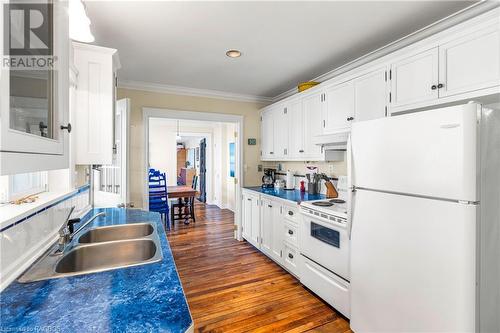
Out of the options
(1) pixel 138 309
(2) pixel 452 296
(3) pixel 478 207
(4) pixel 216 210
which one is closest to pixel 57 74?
(1) pixel 138 309

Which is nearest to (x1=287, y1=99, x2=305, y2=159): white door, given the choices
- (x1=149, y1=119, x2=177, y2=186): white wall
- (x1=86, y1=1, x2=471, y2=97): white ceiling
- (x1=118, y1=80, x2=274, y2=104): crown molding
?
(x1=86, y1=1, x2=471, y2=97): white ceiling

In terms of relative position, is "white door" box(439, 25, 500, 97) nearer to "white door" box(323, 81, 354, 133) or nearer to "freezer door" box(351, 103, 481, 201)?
"freezer door" box(351, 103, 481, 201)

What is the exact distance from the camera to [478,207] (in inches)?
48.5

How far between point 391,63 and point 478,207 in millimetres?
1374

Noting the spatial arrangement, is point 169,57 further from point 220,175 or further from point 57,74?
point 220,175

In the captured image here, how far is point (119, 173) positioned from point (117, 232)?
112 cm

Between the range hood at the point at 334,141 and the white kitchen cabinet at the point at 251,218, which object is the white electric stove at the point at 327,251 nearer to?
the range hood at the point at 334,141

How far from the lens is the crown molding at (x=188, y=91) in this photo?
135 inches

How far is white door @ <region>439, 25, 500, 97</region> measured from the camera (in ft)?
4.76

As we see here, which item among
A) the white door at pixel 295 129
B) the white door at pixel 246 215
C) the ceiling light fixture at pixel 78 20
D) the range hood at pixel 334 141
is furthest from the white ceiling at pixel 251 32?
the white door at pixel 246 215

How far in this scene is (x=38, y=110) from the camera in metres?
0.77

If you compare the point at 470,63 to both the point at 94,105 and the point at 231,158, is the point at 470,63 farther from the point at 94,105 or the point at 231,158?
the point at 231,158

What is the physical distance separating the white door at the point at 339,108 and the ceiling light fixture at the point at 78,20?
2243 mm

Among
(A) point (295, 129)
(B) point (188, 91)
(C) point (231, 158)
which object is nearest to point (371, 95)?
(A) point (295, 129)
